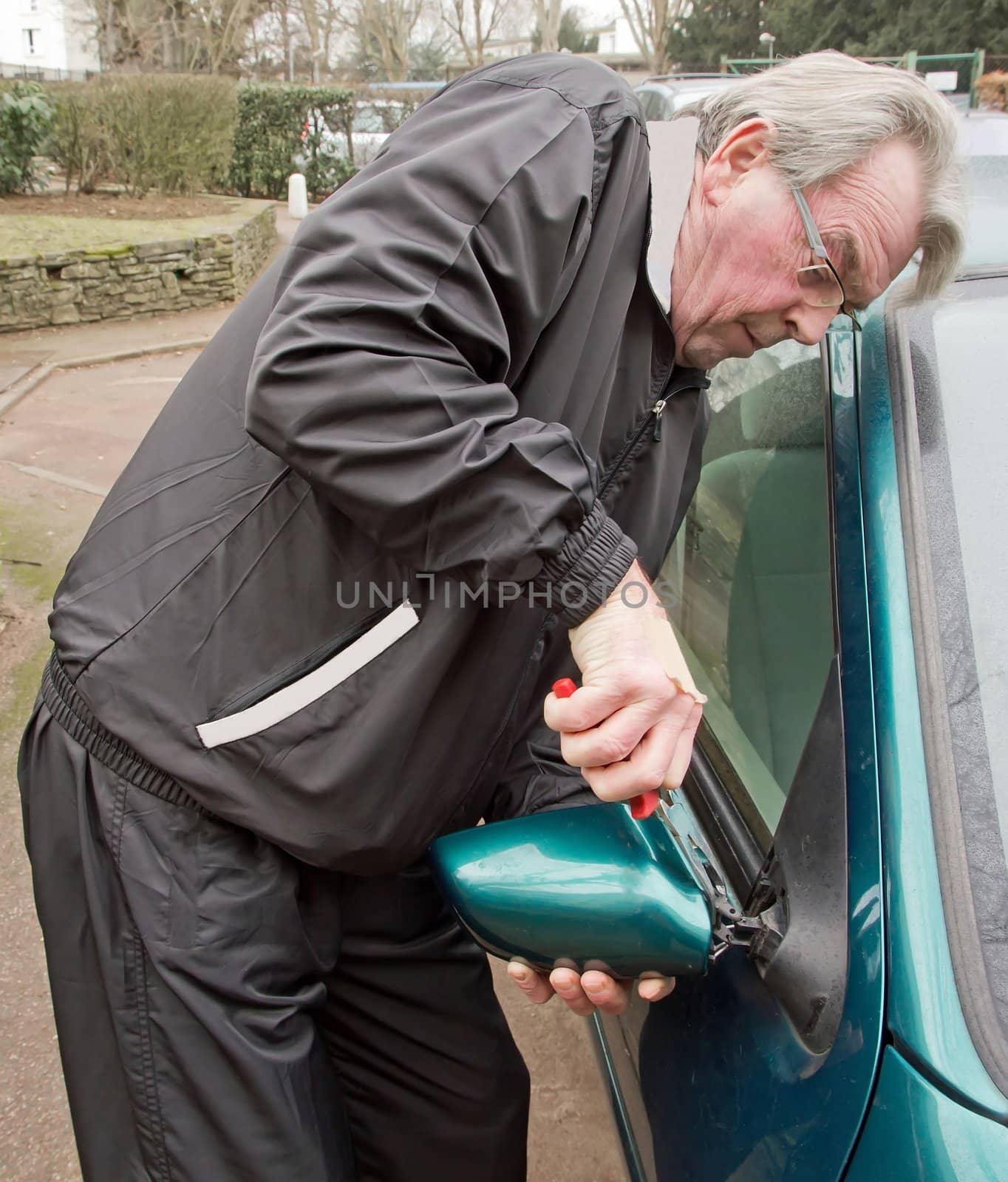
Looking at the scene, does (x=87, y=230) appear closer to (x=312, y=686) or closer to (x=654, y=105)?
(x=654, y=105)

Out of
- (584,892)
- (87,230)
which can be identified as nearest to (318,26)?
(87,230)

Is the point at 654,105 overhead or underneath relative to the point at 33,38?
underneath

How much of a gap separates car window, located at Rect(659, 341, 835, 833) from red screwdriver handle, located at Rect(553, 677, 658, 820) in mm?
270

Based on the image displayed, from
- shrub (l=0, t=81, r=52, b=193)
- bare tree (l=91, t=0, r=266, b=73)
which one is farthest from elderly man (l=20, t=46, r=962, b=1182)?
bare tree (l=91, t=0, r=266, b=73)

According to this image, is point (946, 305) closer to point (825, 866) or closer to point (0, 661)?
point (825, 866)

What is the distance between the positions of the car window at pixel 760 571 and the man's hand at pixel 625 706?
1.07 ft

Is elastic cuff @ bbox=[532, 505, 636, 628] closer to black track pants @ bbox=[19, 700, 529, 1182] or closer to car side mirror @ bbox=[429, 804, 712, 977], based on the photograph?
car side mirror @ bbox=[429, 804, 712, 977]

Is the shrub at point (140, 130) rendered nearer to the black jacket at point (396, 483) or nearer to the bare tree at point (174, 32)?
the bare tree at point (174, 32)

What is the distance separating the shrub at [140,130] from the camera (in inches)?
422

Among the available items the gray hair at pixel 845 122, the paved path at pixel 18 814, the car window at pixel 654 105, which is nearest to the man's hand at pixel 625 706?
the gray hair at pixel 845 122

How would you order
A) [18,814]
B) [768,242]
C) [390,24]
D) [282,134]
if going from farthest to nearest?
[390,24] < [282,134] < [18,814] < [768,242]

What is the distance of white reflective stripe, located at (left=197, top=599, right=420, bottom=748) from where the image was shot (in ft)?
3.96

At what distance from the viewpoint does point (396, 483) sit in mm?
1046

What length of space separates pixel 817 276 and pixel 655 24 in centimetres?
3571
